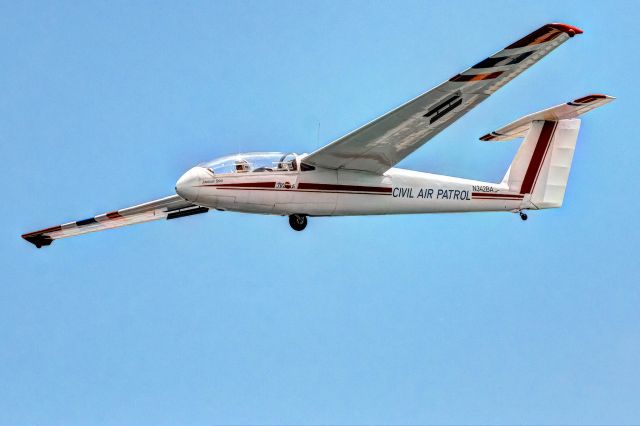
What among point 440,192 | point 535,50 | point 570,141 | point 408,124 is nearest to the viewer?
point 535,50

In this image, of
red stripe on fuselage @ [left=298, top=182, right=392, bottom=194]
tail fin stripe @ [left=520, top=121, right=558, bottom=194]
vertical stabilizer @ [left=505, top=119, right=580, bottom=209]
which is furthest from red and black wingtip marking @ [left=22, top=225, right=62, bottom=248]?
tail fin stripe @ [left=520, top=121, right=558, bottom=194]

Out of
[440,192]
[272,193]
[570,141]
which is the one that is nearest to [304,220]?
[272,193]

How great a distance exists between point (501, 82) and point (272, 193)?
6440 mm

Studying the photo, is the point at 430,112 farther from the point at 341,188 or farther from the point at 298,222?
the point at 298,222

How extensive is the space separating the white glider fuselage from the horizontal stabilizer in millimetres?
2103

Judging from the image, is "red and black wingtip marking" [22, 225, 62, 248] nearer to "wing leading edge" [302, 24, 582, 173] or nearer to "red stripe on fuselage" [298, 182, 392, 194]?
"red stripe on fuselage" [298, 182, 392, 194]

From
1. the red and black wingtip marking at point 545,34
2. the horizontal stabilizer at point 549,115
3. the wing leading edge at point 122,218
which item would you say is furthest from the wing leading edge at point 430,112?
the wing leading edge at point 122,218

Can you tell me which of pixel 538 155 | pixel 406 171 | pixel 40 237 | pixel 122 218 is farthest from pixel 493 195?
pixel 40 237

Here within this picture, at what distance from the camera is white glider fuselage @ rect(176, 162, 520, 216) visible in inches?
1101

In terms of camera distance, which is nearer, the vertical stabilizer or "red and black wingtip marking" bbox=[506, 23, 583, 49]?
"red and black wingtip marking" bbox=[506, 23, 583, 49]

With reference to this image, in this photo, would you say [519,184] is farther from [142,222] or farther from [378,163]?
[142,222]

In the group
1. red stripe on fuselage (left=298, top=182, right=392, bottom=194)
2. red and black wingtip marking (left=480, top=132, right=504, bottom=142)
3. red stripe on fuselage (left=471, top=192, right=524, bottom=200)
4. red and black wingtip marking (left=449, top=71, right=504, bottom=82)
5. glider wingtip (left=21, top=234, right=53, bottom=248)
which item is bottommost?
Answer: glider wingtip (left=21, top=234, right=53, bottom=248)

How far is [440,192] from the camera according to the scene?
3017cm

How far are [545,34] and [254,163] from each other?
8092 mm
